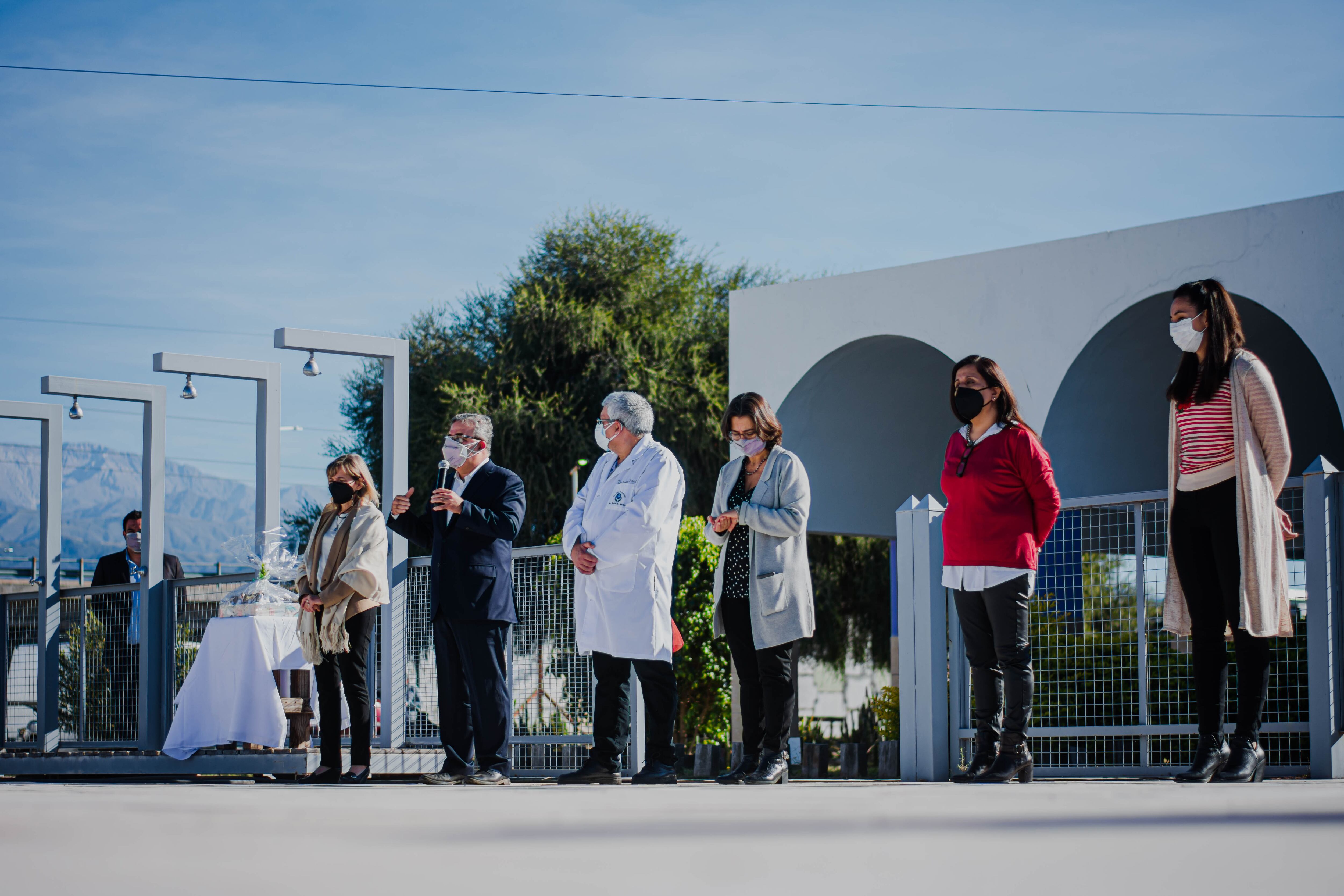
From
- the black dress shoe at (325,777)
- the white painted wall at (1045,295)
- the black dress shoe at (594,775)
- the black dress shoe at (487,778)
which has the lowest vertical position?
the black dress shoe at (325,777)

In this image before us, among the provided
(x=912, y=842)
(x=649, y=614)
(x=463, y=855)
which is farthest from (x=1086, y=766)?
(x=463, y=855)

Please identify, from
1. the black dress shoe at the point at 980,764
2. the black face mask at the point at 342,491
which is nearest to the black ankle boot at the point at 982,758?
the black dress shoe at the point at 980,764

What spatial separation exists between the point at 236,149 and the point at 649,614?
25546 mm

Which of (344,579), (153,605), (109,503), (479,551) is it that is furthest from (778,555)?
(109,503)

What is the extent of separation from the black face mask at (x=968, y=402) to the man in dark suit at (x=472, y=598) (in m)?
1.87

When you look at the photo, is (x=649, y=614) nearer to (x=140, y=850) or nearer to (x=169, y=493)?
(x=140, y=850)

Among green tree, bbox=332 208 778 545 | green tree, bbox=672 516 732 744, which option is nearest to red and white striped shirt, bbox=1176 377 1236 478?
green tree, bbox=672 516 732 744

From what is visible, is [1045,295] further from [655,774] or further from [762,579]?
[655,774]

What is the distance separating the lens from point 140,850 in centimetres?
259

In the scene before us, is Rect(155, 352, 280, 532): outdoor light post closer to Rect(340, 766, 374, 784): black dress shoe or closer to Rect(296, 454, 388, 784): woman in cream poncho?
Rect(296, 454, 388, 784): woman in cream poncho

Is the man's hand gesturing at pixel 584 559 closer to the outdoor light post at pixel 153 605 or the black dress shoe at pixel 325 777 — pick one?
the black dress shoe at pixel 325 777

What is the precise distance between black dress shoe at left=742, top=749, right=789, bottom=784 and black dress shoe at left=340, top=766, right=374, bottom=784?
5.88 ft

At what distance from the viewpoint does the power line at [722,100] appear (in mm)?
17266

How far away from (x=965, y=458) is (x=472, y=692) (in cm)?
232
